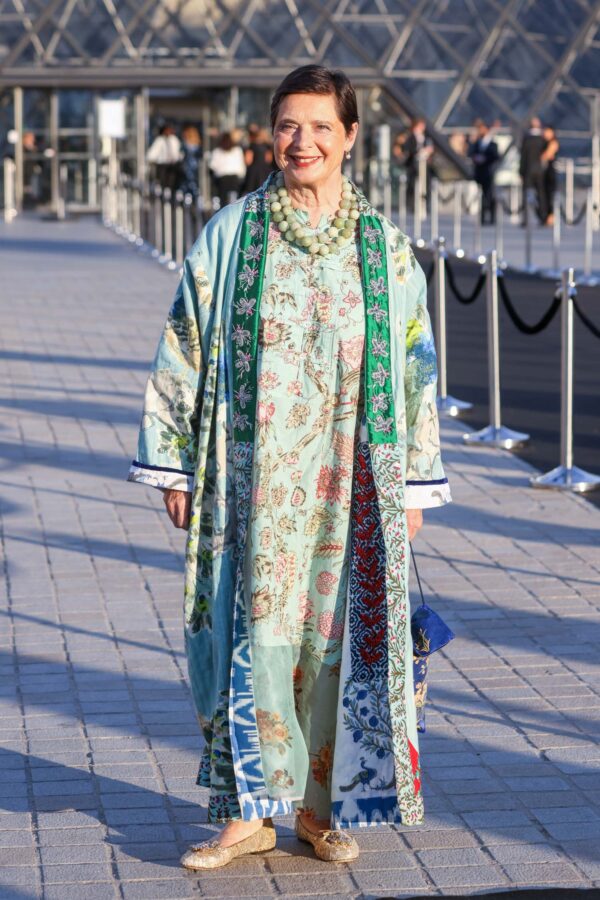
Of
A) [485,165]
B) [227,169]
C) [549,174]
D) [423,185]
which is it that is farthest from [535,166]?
[227,169]

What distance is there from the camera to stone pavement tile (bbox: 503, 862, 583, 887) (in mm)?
3797

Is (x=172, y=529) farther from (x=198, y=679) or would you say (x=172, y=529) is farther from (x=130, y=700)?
(x=198, y=679)

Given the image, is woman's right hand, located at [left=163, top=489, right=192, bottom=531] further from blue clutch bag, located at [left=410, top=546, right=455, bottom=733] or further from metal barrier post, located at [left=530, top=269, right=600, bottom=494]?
metal barrier post, located at [left=530, top=269, right=600, bottom=494]

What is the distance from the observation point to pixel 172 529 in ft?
24.6

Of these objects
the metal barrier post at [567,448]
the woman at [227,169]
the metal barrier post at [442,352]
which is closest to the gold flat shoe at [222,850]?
the metal barrier post at [567,448]

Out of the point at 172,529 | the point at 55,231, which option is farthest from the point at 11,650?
the point at 55,231

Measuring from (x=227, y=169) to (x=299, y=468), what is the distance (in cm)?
2411

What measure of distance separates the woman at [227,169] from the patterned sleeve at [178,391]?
925 inches

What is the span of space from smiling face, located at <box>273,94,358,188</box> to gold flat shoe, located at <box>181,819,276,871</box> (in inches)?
60.1

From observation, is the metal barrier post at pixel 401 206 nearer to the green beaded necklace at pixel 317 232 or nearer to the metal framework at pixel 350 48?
the metal framework at pixel 350 48

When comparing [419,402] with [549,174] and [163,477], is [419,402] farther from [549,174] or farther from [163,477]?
[549,174]

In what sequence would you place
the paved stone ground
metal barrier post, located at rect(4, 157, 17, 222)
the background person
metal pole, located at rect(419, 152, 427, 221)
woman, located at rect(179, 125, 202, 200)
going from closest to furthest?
the paved stone ground → woman, located at rect(179, 125, 202, 200) → the background person → metal pole, located at rect(419, 152, 427, 221) → metal barrier post, located at rect(4, 157, 17, 222)

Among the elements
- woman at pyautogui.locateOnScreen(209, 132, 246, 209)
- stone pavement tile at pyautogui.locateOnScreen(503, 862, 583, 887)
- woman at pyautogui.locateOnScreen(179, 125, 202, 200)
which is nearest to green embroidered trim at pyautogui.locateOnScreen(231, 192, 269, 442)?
stone pavement tile at pyautogui.locateOnScreen(503, 862, 583, 887)

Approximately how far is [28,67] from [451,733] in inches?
1429
